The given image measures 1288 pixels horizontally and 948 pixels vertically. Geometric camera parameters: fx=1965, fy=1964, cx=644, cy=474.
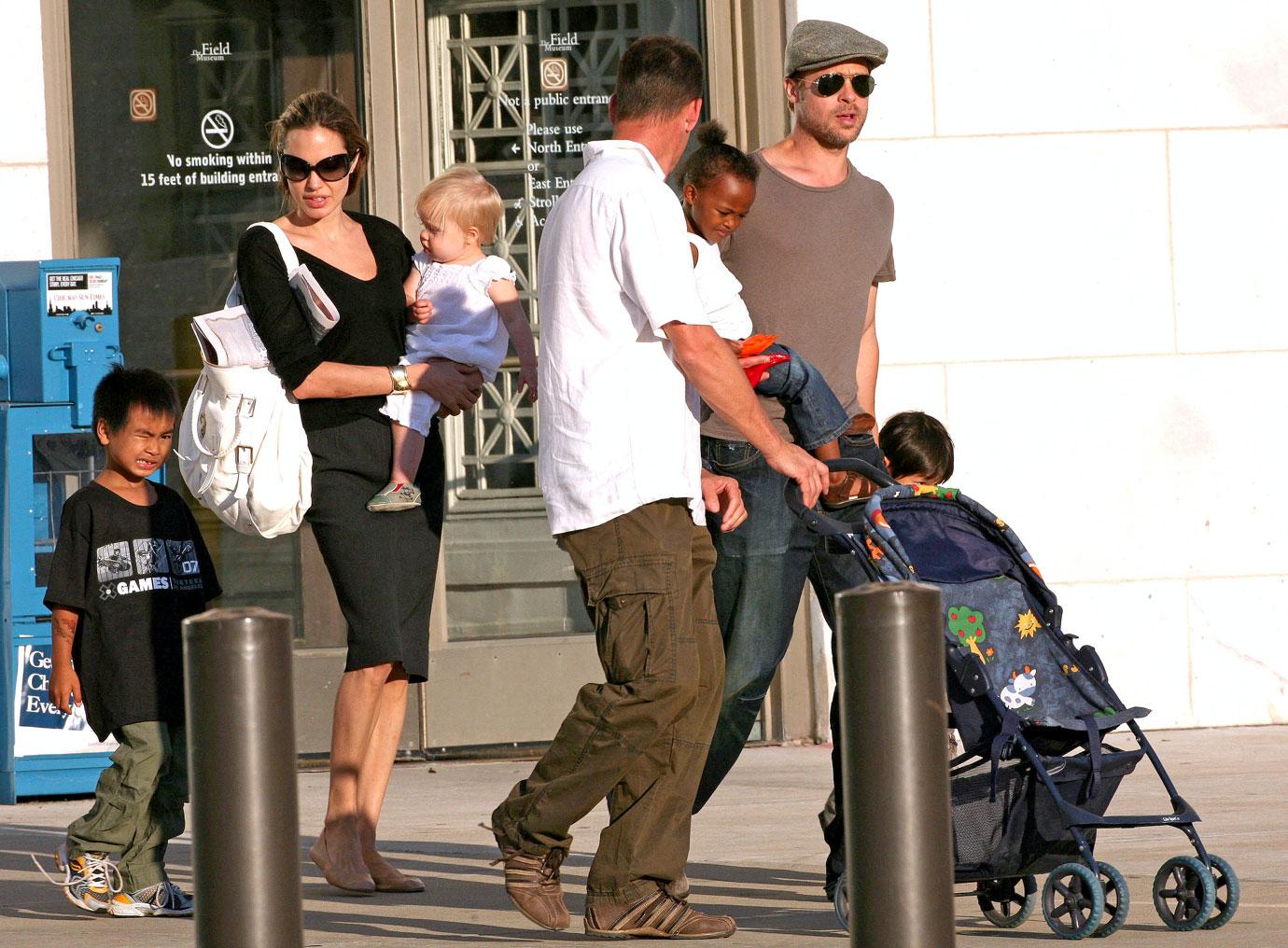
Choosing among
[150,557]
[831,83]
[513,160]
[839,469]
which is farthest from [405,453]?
[513,160]

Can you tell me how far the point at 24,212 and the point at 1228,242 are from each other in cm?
492

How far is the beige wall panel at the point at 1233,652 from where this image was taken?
8141 mm

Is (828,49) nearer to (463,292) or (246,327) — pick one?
(463,292)

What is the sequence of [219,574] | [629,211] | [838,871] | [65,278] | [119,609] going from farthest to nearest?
[219,574] < [65,278] < [119,609] < [838,871] < [629,211]

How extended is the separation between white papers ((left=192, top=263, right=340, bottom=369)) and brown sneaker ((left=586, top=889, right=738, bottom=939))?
1693 mm

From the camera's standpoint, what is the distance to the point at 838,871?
4766 mm

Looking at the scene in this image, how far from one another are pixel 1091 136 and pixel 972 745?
435 cm

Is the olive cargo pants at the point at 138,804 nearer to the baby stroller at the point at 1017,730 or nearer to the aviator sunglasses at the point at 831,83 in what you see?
the baby stroller at the point at 1017,730

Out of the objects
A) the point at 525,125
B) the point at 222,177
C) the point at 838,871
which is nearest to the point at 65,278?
the point at 222,177

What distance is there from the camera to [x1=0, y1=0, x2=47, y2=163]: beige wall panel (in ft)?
25.5

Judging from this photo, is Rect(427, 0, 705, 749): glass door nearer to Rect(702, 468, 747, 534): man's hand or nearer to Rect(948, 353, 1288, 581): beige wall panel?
Rect(948, 353, 1288, 581): beige wall panel

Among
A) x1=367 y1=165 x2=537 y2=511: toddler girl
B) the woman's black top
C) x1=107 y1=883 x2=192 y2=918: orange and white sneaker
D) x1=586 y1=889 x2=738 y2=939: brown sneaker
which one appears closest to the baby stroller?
x1=586 y1=889 x2=738 y2=939: brown sneaker

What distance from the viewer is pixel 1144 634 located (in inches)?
320

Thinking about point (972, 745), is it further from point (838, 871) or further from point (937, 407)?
point (937, 407)
